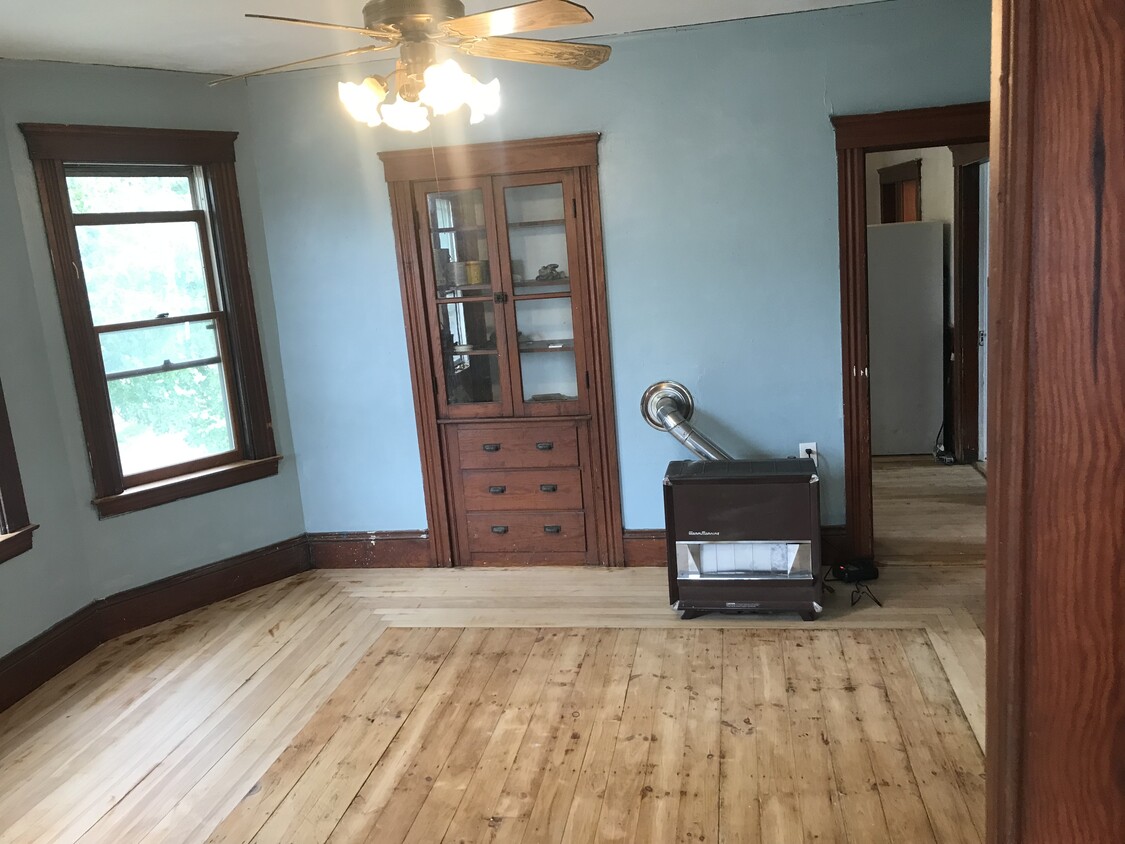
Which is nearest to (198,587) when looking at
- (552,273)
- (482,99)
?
(552,273)

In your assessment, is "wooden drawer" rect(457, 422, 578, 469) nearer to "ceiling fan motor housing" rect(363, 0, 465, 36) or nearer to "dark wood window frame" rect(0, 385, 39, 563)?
"dark wood window frame" rect(0, 385, 39, 563)

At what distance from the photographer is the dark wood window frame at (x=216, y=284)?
3.64m

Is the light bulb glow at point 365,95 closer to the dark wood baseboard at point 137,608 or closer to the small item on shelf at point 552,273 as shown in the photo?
the small item on shelf at point 552,273

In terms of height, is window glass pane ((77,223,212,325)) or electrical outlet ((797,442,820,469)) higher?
window glass pane ((77,223,212,325))

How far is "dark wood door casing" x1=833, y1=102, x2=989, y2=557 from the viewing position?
3.71 m

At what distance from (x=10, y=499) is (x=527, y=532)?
90.7 inches

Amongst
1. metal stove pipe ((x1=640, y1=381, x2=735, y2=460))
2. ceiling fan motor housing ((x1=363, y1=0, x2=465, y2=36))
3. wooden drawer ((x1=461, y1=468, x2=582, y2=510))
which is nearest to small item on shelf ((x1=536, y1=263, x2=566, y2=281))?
metal stove pipe ((x1=640, y1=381, x2=735, y2=460))

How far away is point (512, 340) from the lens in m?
4.27

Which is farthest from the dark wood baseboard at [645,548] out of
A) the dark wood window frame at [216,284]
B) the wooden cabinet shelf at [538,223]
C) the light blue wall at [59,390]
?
the light blue wall at [59,390]

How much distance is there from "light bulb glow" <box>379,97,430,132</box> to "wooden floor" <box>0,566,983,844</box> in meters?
1.98

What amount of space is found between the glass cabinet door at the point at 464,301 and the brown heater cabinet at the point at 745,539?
1.18 meters

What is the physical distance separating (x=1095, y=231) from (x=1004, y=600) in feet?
1.01

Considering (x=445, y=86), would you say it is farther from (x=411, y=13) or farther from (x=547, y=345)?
(x=547, y=345)

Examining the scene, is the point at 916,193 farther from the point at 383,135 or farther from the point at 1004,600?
the point at 1004,600
